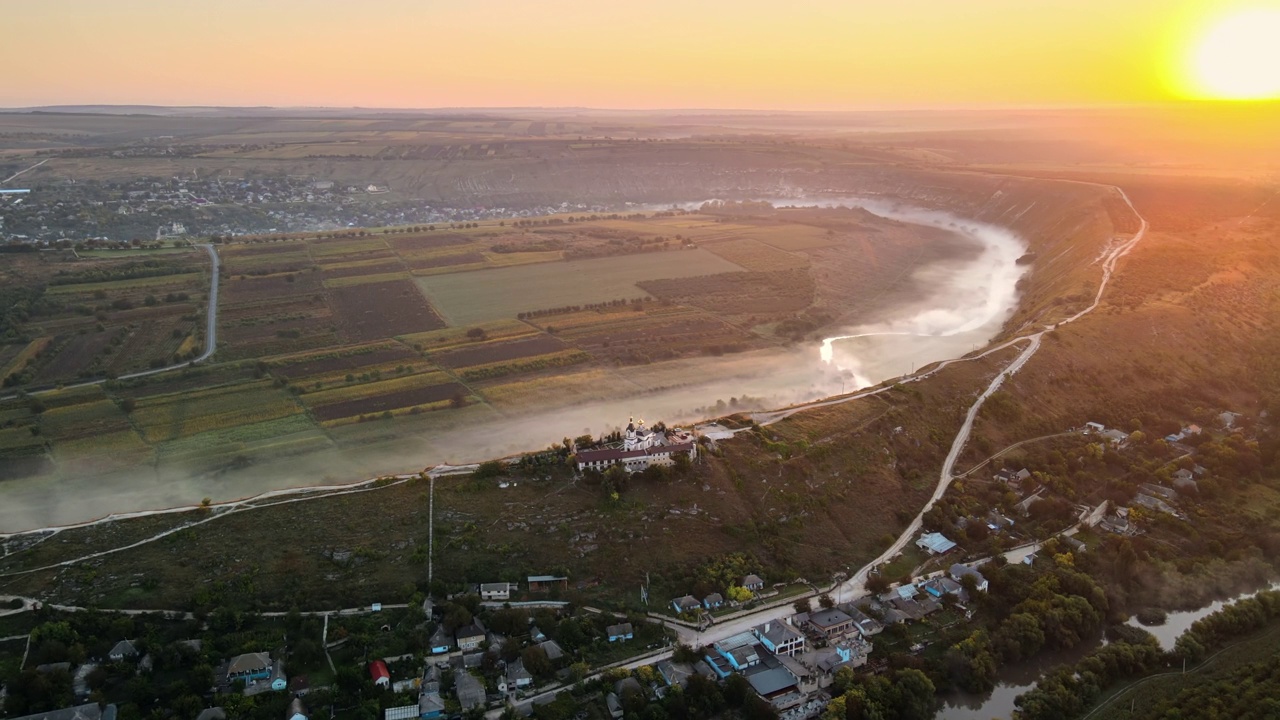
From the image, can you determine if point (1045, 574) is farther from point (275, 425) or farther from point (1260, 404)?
point (275, 425)

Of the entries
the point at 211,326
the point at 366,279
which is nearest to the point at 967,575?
the point at 211,326

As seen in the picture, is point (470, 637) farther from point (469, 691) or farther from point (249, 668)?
point (249, 668)

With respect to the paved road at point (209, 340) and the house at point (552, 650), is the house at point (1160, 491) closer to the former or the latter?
the house at point (552, 650)

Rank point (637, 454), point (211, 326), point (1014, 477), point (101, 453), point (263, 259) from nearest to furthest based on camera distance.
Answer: point (637, 454) < point (1014, 477) < point (101, 453) < point (211, 326) < point (263, 259)

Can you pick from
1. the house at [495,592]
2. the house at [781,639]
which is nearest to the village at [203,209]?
the house at [495,592]

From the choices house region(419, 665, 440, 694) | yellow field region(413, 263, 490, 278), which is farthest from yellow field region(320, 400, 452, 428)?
yellow field region(413, 263, 490, 278)

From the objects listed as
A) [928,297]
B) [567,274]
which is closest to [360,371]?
[567,274]
